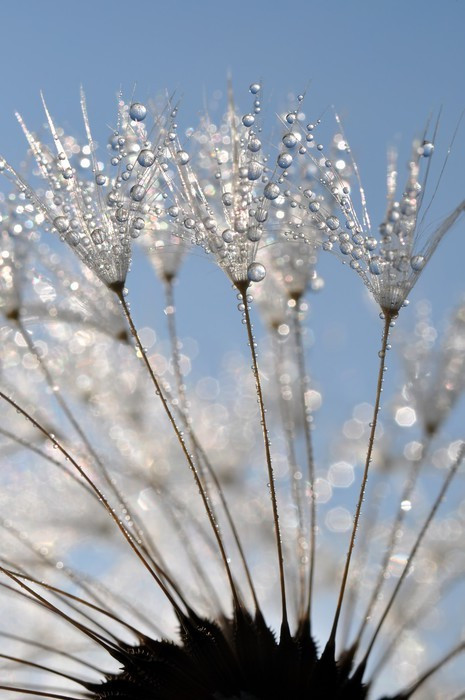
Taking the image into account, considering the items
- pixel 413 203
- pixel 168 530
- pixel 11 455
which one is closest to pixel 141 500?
pixel 168 530

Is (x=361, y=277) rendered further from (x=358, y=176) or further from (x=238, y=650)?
(x=238, y=650)

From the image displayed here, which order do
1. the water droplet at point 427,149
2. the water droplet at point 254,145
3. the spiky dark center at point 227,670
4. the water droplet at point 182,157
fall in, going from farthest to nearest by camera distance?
the water droplet at point 182,157, the water droplet at point 254,145, the water droplet at point 427,149, the spiky dark center at point 227,670

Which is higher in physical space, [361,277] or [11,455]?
[11,455]

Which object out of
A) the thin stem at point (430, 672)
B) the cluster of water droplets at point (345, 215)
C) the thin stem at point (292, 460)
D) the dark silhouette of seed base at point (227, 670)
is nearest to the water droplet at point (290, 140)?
the cluster of water droplets at point (345, 215)

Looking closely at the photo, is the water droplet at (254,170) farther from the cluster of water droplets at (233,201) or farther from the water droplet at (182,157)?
the water droplet at (182,157)

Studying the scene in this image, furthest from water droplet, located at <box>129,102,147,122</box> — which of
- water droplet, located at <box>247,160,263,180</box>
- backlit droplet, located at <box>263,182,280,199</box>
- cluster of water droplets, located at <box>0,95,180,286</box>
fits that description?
backlit droplet, located at <box>263,182,280,199</box>
